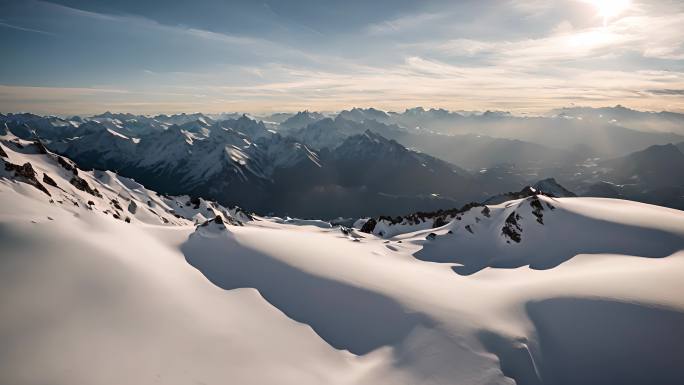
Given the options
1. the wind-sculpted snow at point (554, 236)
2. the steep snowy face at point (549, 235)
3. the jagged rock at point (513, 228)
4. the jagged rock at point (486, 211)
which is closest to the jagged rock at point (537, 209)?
the steep snowy face at point (549, 235)

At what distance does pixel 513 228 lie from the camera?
66.2 meters

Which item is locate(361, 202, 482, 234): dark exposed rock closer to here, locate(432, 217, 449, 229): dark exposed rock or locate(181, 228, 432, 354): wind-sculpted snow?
locate(432, 217, 449, 229): dark exposed rock

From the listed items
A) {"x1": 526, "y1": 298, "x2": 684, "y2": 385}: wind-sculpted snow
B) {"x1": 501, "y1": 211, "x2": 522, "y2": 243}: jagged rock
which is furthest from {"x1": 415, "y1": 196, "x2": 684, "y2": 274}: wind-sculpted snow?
{"x1": 526, "y1": 298, "x2": 684, "y2": 385}: wind-sculpted snow

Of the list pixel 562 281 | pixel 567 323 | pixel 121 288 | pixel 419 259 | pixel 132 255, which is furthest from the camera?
pixel 419 259

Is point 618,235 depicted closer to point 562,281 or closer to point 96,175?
point 562,281

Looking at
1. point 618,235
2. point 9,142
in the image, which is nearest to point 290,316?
point 618,235

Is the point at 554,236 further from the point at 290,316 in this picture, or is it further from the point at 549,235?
the point at 290,316

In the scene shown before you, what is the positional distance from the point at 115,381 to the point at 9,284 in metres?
11.2

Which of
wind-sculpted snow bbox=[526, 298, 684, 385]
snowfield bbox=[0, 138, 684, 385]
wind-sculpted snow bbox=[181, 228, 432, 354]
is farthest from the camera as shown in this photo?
wind-sculpted snow bbox=[181, 228, 432, 354]

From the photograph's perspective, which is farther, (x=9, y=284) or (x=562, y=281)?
(x=562, y=281)

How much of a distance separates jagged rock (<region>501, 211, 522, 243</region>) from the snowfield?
2328 cm

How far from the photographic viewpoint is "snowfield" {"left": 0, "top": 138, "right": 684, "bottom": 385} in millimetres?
18156

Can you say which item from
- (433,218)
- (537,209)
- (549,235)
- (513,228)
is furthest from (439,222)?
(549,235)

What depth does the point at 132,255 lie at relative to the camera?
99.2ft
